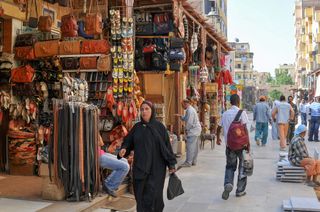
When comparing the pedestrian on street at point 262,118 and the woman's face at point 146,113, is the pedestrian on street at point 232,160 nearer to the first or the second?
the woman's face at point 146,113

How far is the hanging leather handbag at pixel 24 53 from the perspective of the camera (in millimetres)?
9047

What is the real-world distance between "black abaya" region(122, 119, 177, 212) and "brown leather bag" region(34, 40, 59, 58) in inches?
166

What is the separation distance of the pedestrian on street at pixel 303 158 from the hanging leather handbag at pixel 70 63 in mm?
4643

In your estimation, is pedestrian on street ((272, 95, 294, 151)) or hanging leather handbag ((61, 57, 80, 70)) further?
pedestrian on street ((272, 95, 294, 151))

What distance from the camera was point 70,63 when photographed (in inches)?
349

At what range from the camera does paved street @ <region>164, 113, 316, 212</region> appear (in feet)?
23.1

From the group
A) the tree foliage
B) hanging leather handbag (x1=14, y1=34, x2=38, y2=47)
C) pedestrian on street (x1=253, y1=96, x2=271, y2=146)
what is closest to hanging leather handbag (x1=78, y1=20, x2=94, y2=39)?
hanging leather handbag (x1=14, y1=34, x2=38, y2=47)

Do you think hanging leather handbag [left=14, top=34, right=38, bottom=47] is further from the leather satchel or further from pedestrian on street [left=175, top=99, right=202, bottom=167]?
pedestrian on street [left=175, top=99, right=202, bottom=167]

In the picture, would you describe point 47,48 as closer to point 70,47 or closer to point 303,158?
point 70,47

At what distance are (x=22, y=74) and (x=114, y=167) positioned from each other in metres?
3.30

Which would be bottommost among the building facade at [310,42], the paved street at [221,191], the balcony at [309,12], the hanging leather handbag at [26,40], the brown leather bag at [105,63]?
the paved street at [221,191]

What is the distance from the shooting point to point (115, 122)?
8.45 metres

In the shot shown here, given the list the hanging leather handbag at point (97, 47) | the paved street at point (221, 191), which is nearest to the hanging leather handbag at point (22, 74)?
the hanging leather handbag at point (97, 47)

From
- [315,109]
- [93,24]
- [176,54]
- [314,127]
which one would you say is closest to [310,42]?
[315,109]
